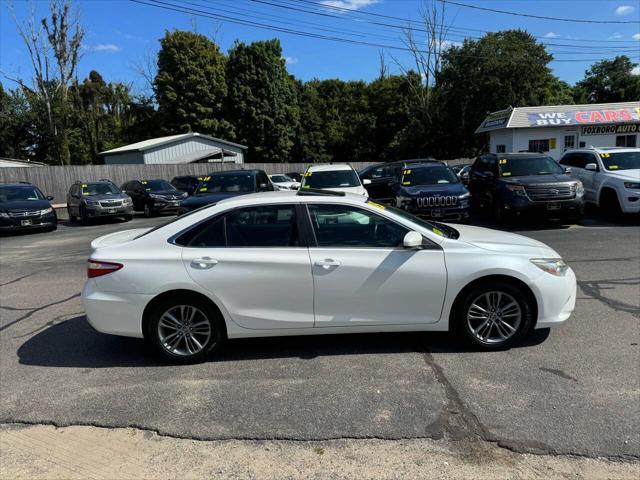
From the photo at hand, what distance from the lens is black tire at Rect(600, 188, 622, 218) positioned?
484 inches

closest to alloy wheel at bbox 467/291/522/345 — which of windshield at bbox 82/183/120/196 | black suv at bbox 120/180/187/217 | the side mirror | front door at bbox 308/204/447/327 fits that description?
front door at bbox 308/204/447/327

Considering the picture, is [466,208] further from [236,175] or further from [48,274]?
[48,274]

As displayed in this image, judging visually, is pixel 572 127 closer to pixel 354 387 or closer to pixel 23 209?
pixel 23 209

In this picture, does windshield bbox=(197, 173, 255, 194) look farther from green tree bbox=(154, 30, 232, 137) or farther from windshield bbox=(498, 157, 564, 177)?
green tree bbox=(154, 30, 232, 137)

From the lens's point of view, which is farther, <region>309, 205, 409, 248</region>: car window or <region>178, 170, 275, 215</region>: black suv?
<region>178, 170, 275, 215</region>: black suv

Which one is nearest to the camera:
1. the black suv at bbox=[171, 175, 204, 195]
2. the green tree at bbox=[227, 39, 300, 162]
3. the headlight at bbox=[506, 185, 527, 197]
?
the headlight at bbox=[506, 185, 527, 197]

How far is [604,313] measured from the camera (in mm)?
5566

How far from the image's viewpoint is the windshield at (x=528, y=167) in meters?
12.3

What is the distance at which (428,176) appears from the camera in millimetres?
12656

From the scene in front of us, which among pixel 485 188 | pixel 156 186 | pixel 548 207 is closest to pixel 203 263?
pixel 548 207

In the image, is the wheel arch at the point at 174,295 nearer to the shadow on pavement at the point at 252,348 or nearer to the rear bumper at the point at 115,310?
the rear bumper at the point at 115,310

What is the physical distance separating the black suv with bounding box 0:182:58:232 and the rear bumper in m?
12.7

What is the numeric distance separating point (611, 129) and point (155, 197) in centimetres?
2555

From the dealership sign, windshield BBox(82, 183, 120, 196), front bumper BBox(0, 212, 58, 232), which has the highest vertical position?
the dealership sign
